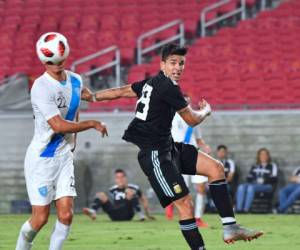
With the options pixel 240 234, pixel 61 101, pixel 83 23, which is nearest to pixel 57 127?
pixel 61 101

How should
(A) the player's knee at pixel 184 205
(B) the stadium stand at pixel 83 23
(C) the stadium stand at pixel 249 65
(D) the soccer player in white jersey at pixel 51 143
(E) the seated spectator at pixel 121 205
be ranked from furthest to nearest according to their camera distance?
1. (B) the stadium stand at pixel 83 23
2. (C) the stadium stand at pixel 249 65
3. (E) the seated spectator at pixel 121 205
4. (A) the player's knee at pixel 184 205
5. (D) the soccer player in white jersey at pixel 51 143

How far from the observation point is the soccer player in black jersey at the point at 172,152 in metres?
9.43

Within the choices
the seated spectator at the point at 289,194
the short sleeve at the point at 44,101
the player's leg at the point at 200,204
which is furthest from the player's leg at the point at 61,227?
the seated spectator at the point at 289,194

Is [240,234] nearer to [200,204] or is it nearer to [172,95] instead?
[172,95]

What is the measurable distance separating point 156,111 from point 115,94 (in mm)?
689

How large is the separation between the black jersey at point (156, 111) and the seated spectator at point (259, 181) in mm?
10129

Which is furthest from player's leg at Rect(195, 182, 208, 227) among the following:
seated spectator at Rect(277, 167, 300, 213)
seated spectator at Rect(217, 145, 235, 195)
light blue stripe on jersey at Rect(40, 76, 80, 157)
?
light blue stripe on jersey at Rect(40, 76, 80, 157)

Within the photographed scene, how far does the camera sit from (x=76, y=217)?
19.1 metres

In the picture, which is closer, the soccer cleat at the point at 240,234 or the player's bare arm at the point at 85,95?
the soccer cleat at the point at 240,234

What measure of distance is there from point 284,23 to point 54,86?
48.3ft

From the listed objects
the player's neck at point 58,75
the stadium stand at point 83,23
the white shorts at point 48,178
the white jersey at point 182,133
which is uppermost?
the stadium stand at point 83,23

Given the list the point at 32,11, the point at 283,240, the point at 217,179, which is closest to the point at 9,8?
the point at 32,11

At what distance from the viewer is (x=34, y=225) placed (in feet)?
30.2

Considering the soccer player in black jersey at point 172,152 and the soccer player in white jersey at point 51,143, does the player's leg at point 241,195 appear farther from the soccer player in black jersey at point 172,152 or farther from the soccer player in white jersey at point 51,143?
the soccer player in white jersey at point 51,143
